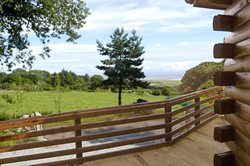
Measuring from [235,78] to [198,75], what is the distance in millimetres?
13780

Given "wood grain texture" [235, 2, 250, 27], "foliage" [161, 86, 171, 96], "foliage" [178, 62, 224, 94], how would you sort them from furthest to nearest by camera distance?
"foliage" [161, 86, 171, 96] → "foliage" [178, 62, 224, 94] → "wood grain texture" [235, 2, 250, 27]

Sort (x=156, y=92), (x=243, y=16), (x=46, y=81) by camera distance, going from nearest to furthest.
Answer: (x=243, y=16) < (x=46, y=81) < (x=156, y=92)

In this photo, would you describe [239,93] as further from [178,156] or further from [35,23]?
[35,23]

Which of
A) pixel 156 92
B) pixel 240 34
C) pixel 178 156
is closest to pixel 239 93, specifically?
pixel 240 34

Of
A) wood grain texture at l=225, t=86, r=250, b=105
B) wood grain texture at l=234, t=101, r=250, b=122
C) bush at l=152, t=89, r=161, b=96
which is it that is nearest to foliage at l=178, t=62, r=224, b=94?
bush at l=152, t=89, r=161, b=96

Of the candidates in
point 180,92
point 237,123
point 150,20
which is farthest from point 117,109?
point 150,20

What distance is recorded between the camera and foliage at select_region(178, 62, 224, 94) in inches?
554

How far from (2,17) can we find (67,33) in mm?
2780

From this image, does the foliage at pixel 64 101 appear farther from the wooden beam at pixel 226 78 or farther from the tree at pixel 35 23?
the wooden beam at pixel 226 78

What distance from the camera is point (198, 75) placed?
47.7ft

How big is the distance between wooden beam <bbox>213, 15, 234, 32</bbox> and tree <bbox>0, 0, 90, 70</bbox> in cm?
777

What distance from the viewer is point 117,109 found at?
7.91 feet

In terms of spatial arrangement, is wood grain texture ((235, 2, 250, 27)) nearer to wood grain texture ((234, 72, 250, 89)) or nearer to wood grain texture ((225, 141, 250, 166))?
wood grain texture ((234, 72, 250, 89))

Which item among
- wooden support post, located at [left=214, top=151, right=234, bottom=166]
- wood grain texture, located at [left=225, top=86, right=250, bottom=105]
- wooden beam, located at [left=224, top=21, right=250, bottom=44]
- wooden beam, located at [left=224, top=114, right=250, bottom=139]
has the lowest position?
wooden support post, located at [left=214, top=151, right=234, bottom=166]
